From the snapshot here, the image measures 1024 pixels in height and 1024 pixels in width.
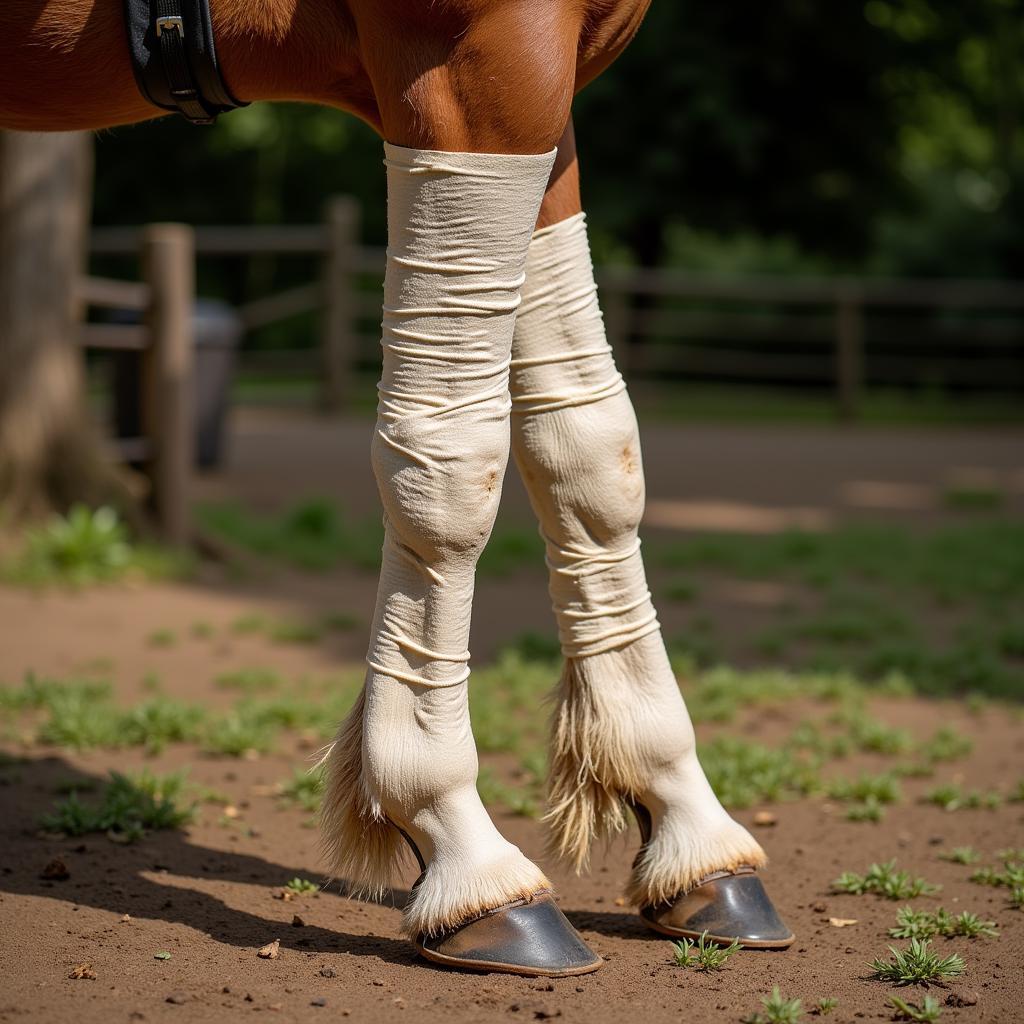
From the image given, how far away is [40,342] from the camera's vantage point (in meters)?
6.05

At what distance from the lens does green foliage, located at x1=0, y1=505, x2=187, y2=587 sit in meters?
5.52

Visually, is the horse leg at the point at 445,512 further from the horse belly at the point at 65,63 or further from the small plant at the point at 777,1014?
the horse belly at the point at 65,63

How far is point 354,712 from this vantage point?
2.15 metres

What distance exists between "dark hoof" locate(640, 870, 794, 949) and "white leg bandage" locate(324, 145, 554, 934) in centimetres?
30

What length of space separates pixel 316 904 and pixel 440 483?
34.4 inches

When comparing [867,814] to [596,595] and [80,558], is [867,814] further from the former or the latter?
[80,558]

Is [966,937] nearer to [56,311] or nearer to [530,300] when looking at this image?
[530,300]

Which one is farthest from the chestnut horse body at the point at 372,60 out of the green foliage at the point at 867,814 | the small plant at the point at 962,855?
the green foliage at the point at 867,814

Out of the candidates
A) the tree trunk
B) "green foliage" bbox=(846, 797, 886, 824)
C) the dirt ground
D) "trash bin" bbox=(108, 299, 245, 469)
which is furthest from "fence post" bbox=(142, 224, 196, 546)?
"green foliage" bbox=(846, 797, 886, 824)

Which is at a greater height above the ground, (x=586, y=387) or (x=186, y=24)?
(x=186, y=24)

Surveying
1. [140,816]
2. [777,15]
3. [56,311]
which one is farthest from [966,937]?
[777,15]

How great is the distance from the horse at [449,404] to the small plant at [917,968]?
0.63 ft

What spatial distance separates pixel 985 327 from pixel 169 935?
649 inches

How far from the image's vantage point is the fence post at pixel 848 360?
1517 cm
